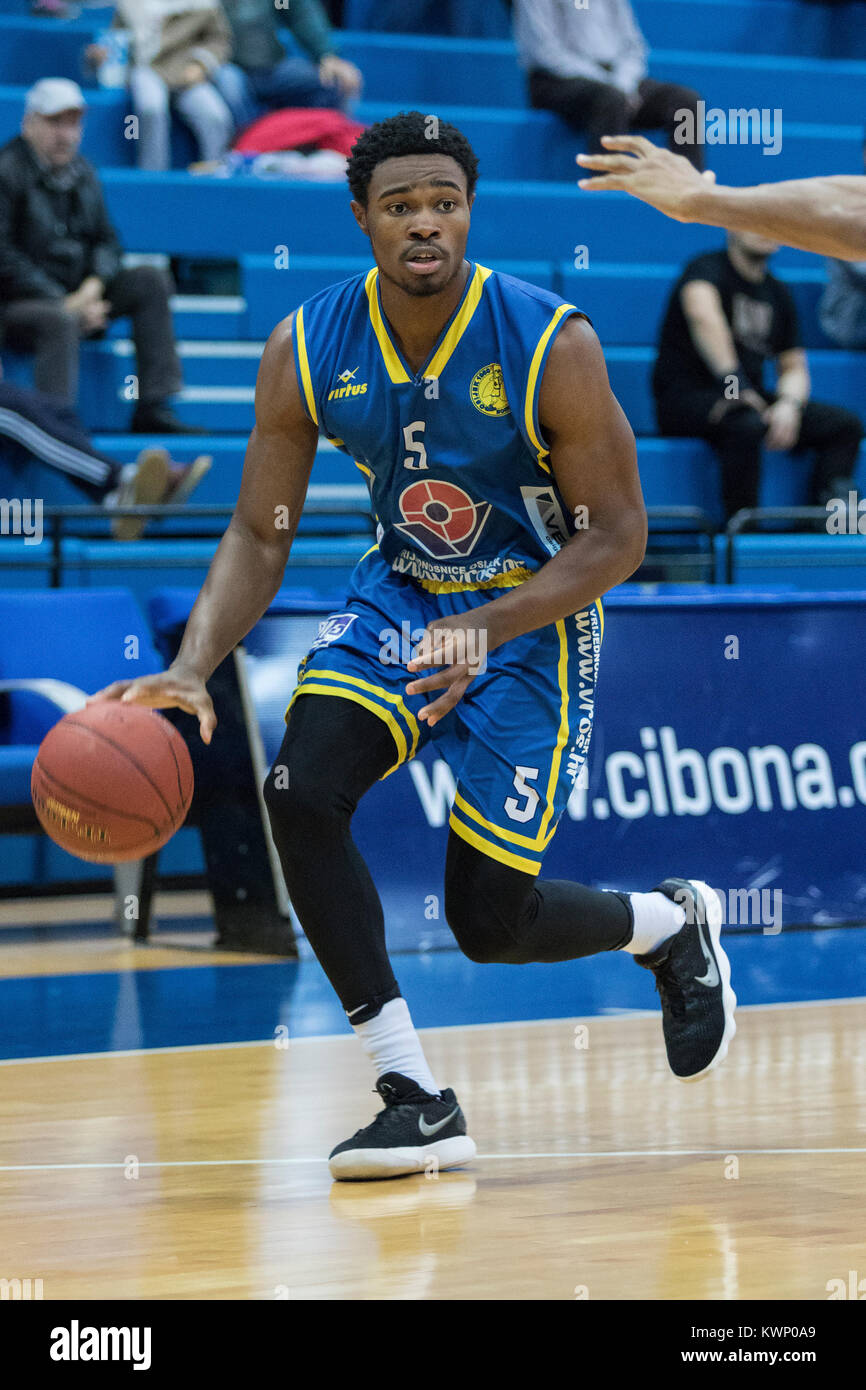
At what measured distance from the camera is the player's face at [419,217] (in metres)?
3.82

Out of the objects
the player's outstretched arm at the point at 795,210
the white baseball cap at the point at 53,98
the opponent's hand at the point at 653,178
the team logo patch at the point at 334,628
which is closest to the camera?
the player's outstretched arm at the point at 795,210

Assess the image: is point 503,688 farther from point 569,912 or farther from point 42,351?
point 42,351

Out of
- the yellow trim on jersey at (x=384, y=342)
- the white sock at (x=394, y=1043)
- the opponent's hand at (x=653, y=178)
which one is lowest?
the white sock at (x=394, y=1043)

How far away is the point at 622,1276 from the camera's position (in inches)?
120

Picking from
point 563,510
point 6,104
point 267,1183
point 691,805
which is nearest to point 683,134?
point 6,104

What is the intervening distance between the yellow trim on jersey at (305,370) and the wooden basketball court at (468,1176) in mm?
1466

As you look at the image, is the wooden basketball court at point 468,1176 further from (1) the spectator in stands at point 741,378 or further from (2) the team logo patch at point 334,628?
(1) the spectator in stands at point 741,378

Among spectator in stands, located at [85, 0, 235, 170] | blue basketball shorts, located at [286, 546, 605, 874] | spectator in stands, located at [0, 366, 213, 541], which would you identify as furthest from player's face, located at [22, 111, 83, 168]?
blue basketball shorts, located at [286, 546, 605, 874]

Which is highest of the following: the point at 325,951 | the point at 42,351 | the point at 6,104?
the point at 6,104

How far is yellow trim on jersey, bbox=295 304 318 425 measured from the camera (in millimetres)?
3996

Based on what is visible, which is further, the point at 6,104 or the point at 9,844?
the point at 6,104

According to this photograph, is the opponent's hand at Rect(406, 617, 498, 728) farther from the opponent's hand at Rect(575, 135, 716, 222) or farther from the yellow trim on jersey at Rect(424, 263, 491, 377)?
the opponent's hand at Rect(575, 135, 716, 222)

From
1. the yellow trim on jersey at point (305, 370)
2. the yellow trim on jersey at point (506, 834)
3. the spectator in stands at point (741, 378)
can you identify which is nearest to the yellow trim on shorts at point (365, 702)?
the yellow trim on jersey at point (506, 834)

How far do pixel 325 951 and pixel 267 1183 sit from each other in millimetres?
442
